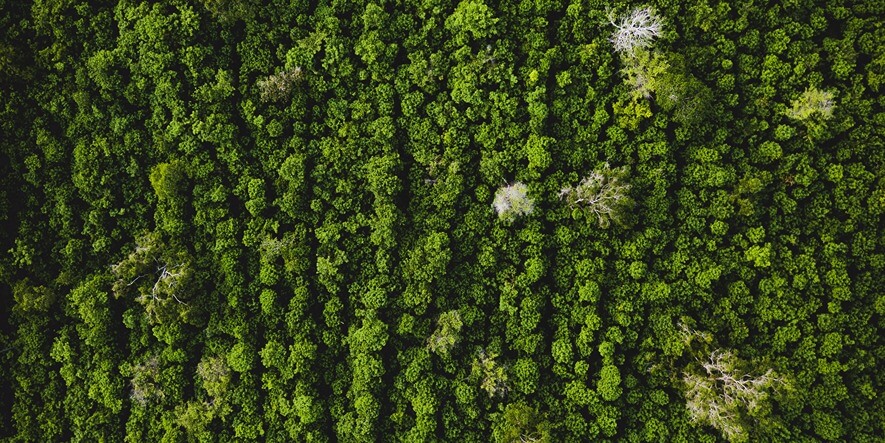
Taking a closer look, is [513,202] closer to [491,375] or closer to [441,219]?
[441,219]

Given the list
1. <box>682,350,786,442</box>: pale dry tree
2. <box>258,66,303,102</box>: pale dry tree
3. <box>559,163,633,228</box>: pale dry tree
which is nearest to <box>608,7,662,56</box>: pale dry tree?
<box>559,163,633,228</box>: pale dry tree

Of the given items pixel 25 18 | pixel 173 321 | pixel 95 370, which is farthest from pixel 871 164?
pixel 25 18

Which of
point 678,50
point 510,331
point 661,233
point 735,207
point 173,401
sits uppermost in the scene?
point 678,50

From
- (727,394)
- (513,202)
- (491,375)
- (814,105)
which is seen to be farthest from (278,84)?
(727,394)

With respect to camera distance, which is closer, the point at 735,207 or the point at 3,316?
the point at 735,207

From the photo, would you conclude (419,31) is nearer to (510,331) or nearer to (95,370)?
(510,331)

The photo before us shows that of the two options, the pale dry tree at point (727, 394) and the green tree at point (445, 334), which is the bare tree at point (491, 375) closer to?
the green tree at point (445, 334)

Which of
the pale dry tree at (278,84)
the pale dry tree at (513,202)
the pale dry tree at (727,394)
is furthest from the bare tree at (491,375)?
the pale dry tree at (278,84)
